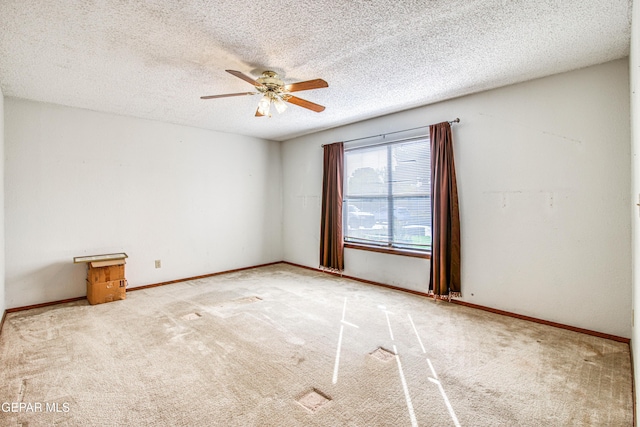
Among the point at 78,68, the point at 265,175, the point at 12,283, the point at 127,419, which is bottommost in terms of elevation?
the point at 127,419

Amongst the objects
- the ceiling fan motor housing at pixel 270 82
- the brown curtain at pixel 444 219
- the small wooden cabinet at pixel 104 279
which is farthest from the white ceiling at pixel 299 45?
the small wooden cabinet at pixel 104 279

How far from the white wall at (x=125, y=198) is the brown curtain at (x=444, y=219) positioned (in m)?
3.46

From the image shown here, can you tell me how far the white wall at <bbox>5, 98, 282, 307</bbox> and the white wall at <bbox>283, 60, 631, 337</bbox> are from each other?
10.9 ft

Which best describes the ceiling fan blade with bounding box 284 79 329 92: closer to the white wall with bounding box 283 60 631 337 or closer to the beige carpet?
the white wall with bounding box 283 60 631 337

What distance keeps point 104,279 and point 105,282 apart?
0.13 ft

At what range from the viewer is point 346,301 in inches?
157

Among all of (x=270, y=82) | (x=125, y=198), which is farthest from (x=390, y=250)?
(x=125, y=198)

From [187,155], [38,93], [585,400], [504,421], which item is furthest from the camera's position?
[187,155]

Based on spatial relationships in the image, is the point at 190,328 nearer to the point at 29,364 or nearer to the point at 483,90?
the point at 29,364

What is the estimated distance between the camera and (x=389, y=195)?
180 inches

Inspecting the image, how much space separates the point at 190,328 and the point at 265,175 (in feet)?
12.0

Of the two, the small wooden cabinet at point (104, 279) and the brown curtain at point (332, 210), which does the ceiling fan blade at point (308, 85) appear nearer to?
the brown curtain at point (332, 210)

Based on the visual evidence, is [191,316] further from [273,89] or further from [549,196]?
[549,196]

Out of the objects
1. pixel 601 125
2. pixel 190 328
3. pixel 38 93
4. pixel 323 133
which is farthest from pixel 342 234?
pixel 38 93
